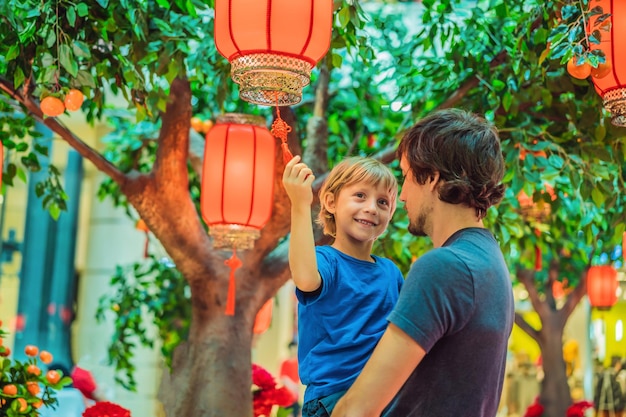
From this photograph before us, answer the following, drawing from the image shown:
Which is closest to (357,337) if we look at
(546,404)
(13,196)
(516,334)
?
(13,196)

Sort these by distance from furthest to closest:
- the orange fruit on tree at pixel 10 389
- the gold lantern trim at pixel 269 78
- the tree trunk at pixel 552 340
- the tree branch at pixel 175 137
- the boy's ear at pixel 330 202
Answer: the tree trunk at pixel 552 340 < the tree branch at pixel 175 137 < the orange fruit on tree at pixel 10 389 < the gold lantern trim at pixel 269 78 < the boy's ear at pixel 330 202

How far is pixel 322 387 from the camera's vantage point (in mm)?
2098

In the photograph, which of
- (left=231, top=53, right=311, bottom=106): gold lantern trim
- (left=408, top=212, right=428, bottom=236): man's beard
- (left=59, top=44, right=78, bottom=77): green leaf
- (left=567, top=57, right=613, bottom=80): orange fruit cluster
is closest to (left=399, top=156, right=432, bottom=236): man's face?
(left=408, top=212, right=428, bottom=236): man's beard

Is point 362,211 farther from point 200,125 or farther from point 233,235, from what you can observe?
point 200,125

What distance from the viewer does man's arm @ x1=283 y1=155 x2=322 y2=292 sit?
1.91 metres

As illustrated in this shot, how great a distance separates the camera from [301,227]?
1966 millimetres

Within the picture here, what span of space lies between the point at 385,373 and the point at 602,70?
1811 mm

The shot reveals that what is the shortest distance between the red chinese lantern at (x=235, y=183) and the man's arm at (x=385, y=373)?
266cm

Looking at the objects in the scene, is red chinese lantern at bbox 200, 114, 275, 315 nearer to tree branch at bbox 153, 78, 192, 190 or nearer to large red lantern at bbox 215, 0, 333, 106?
tree branch at bbox 153, 78, 192, 190

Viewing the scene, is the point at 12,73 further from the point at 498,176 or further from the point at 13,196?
the point at 13,196

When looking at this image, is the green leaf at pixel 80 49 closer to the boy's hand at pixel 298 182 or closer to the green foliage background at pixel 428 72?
the green foliage background at pixel 428 72

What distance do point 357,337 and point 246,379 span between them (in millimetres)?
2849

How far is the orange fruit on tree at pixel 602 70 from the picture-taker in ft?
9.53

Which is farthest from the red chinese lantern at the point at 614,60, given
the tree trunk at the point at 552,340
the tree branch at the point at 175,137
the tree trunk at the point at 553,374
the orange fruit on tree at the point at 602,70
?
the tree trunk at the point at 553,374
